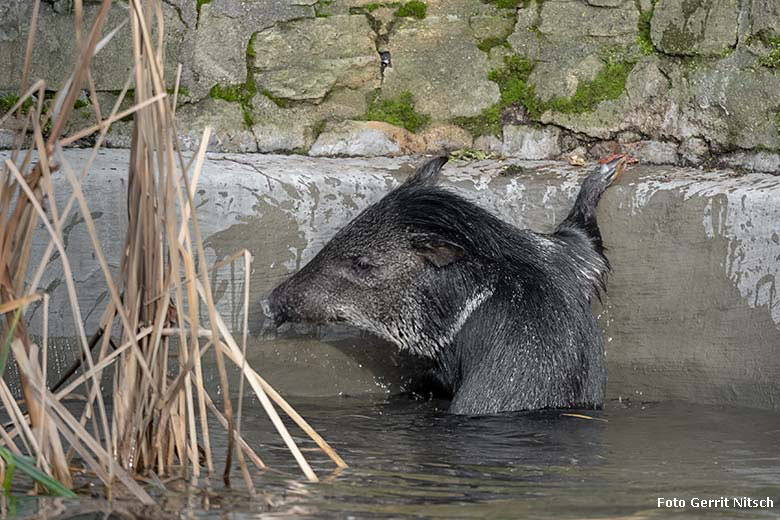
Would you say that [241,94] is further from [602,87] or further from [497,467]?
[497,467]

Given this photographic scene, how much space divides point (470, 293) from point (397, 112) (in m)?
1.23

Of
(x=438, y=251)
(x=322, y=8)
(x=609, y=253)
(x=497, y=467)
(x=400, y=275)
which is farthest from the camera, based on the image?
(x=322, y=8)

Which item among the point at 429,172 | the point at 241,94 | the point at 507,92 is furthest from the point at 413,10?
the point at 429,172

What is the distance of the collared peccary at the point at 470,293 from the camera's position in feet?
15.5

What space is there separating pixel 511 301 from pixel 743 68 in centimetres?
157

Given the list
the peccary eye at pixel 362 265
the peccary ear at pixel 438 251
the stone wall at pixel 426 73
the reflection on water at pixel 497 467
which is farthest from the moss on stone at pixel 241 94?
the reflection on water at pixel 497 467

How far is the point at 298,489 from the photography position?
3.32m

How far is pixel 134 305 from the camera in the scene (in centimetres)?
318

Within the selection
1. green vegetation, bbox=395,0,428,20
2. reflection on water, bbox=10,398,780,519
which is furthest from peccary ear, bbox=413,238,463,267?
green vegetation, bbox=395,0,428,20

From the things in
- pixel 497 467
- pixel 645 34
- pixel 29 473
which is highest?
pixel 645 34

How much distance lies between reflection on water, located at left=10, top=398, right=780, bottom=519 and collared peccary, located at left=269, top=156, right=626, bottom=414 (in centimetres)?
18

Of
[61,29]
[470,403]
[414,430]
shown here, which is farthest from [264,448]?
[61,29]

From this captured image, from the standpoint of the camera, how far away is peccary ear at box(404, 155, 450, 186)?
504 cm

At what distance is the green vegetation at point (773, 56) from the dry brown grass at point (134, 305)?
298 cm
